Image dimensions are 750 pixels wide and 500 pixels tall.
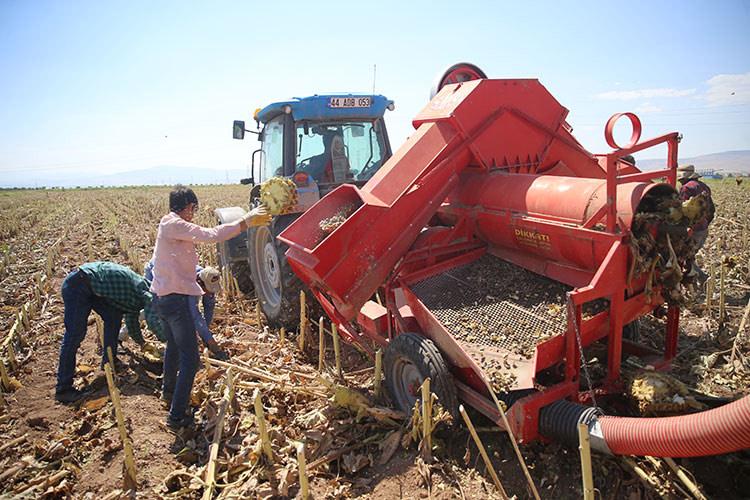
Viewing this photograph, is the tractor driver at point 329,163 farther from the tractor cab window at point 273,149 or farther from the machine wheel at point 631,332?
the machine wheel at point 631,332

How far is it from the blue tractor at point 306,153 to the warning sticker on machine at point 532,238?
8.20 feet

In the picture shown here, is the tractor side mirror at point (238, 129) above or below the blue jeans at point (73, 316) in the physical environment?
above

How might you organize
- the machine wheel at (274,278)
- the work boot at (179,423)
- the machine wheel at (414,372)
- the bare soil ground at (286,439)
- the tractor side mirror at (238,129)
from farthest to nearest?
the tractor side mirror at (238,129)
the machine wheel at (274,278)
the work boot at (179,423)
the machine wheel at (414,372)
the bare soil ground at (286,439)

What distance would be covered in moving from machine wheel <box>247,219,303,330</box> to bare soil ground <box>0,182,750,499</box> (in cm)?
28

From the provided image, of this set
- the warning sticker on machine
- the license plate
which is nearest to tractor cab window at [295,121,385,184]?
the license plate

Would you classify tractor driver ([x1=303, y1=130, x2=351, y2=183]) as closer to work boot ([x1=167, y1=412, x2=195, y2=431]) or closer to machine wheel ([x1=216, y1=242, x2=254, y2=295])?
machine wheel ([x1=216, y1=242, x2=254, y2=295])

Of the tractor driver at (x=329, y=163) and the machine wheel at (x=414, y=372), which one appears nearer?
the machine wheel at (x=414, y=372)

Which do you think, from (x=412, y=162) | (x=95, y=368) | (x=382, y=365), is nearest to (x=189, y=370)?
(x=382, y=365)

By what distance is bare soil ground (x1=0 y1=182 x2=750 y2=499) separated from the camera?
108 inches

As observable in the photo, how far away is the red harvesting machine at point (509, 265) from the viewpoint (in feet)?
9.02

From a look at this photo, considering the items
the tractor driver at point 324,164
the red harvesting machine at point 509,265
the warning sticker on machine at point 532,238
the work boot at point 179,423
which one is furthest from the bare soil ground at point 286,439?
the tractor driver at point 324,164

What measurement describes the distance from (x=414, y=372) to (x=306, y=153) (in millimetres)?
3391

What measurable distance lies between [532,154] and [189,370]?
334cm

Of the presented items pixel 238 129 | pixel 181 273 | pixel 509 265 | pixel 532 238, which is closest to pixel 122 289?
pixel 181 273
